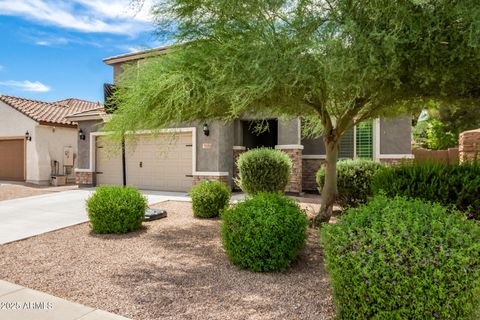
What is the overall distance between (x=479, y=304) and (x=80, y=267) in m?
5.10

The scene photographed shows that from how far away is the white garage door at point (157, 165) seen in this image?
48.8ft

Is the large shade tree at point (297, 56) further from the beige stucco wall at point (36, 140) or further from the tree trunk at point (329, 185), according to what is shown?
A: the beige stucco wall at point (36, 140)

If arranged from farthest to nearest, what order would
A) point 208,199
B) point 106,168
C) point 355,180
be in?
point 106,168
point 355,180
point 208,199

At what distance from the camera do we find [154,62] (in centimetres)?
566

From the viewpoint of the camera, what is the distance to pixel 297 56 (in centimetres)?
471

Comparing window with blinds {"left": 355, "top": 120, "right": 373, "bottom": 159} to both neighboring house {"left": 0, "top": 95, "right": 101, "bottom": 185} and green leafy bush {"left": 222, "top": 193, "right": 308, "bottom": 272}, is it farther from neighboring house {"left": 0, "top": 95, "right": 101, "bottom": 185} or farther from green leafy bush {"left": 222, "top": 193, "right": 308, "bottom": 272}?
neighboring house {"left": 0, "top": 95, "right": 101, "bottom": 185}

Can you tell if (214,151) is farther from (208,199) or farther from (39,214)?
(39,214)

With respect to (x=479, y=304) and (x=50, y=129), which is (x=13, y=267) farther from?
(x=50, y=129)

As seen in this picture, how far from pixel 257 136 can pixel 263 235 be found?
1200cm

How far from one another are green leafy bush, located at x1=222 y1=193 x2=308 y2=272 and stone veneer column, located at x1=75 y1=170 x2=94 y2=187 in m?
13.3

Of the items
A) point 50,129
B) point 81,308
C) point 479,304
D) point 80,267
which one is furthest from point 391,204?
point 50,129

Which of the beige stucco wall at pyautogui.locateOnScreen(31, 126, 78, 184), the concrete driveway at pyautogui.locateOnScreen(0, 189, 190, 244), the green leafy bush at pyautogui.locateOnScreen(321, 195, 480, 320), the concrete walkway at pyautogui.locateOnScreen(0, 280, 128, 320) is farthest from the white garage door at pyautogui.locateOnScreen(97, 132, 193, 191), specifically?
the green leafy bush at pyautogui.locateOnScreen(321, 195, 480, 320)

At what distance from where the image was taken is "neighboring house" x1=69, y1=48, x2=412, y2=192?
1320cm

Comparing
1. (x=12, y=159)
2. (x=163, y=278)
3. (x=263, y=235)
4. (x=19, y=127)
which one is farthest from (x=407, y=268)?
(x=12, y=159)
